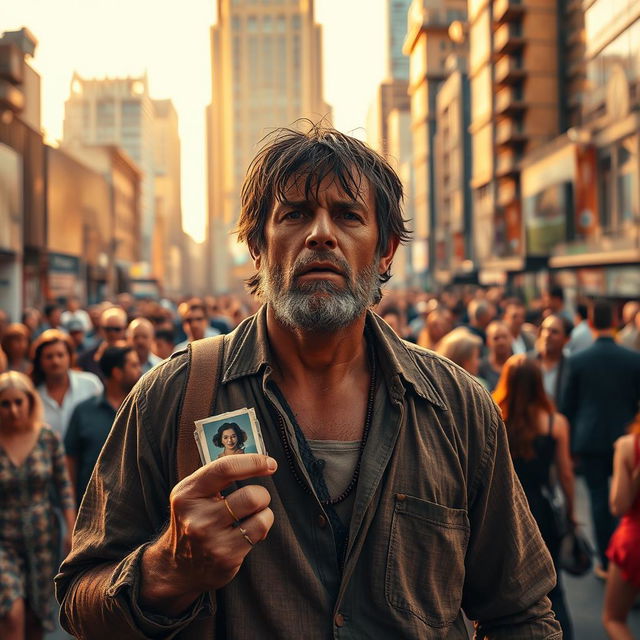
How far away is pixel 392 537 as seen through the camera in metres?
2.01

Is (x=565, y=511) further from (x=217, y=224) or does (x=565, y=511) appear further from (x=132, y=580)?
(x=217, y=224)

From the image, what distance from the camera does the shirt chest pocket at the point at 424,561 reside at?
200 cm

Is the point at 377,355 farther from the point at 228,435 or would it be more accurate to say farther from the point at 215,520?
the point at 215,520

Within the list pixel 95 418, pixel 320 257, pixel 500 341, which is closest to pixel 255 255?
pixel 320 257

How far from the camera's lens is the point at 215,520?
173cm

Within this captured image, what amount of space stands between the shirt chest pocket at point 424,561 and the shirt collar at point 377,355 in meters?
0.29

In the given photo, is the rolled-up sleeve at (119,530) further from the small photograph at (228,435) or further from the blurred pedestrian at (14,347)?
the blurred pedestrian at (14,347)

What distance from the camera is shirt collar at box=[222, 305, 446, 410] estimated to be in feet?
7.04

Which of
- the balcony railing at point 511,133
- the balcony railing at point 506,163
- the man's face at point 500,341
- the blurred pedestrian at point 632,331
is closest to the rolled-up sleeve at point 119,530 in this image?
the man's face at point 500,341

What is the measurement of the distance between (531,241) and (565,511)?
40.6m

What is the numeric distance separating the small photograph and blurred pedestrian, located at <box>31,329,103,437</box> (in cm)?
508

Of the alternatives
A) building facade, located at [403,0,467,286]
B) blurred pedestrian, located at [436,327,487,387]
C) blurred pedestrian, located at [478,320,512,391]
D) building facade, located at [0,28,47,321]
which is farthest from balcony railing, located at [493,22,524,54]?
blurred pedestrian, located at [436,327,487,387]

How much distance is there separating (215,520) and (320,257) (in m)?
0.76

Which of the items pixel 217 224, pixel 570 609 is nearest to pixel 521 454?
pixel 570 609
